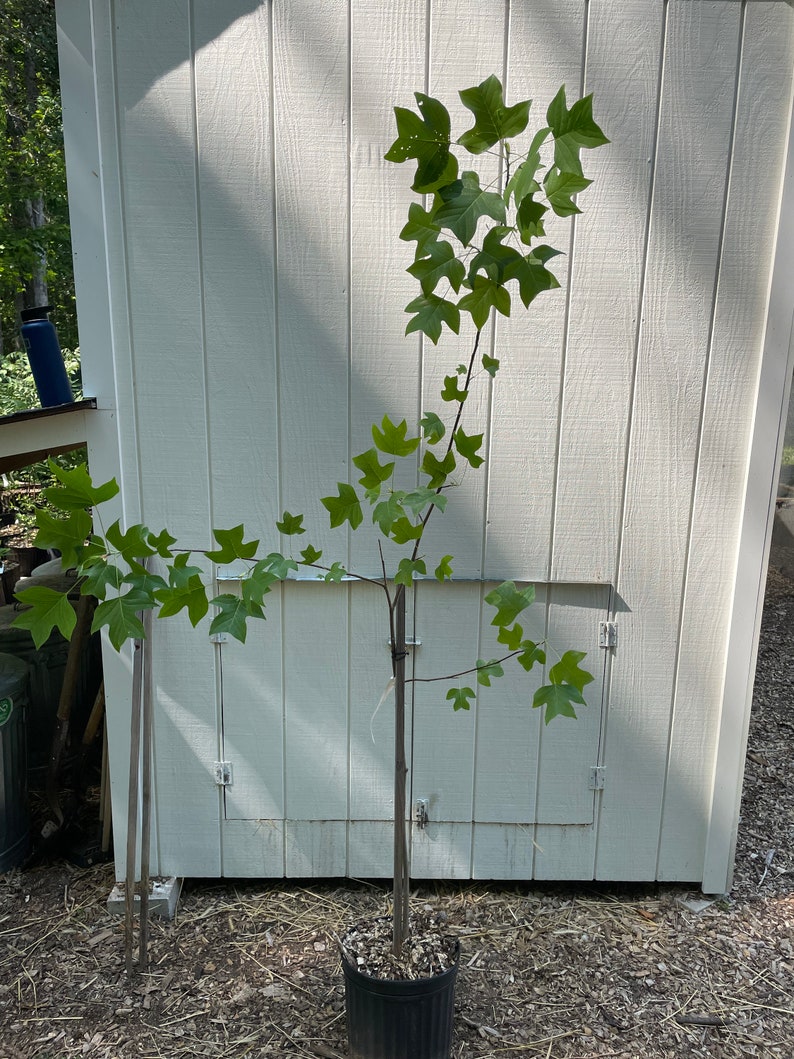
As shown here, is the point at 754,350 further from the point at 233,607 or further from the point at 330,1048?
the point at 330,1048

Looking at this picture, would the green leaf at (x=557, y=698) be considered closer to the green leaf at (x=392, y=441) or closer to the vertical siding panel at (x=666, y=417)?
the green leaf at (x=392, y=441)

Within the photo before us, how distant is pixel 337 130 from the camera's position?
1.78m

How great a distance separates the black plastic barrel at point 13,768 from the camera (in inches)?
90.1

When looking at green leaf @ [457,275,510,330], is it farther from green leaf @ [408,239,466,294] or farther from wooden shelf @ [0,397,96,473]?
wooden shelf @ [0,397,96,473]

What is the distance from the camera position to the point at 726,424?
195cm

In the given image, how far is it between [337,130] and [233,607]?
1.26 m

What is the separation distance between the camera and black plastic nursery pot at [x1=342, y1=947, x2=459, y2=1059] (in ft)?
5.14

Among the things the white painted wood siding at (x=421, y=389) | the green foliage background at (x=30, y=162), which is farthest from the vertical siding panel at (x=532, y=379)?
the green foliage background at (x=30, y=162)

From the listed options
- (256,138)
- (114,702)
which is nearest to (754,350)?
(256,138)

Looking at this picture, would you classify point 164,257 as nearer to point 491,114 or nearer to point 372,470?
point 372,470

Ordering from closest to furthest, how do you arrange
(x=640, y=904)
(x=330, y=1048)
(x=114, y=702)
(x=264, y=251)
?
(x=330, y=1048) < (x=264, y=251) < (x=114, y=702) < (x=640, y=904)

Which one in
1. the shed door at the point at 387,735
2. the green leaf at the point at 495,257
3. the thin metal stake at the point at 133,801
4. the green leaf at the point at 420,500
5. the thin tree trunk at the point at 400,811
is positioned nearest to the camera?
the green leaf at the point at 495,257

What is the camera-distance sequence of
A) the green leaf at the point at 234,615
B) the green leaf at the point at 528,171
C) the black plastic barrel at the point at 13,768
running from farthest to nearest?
1. the black plastic barrel at the point at 13,768
2. the green leaf at the point at 234,615
3. the green leaf at the point at 528,171

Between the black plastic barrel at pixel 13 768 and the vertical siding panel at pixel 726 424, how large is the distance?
1969 mm
